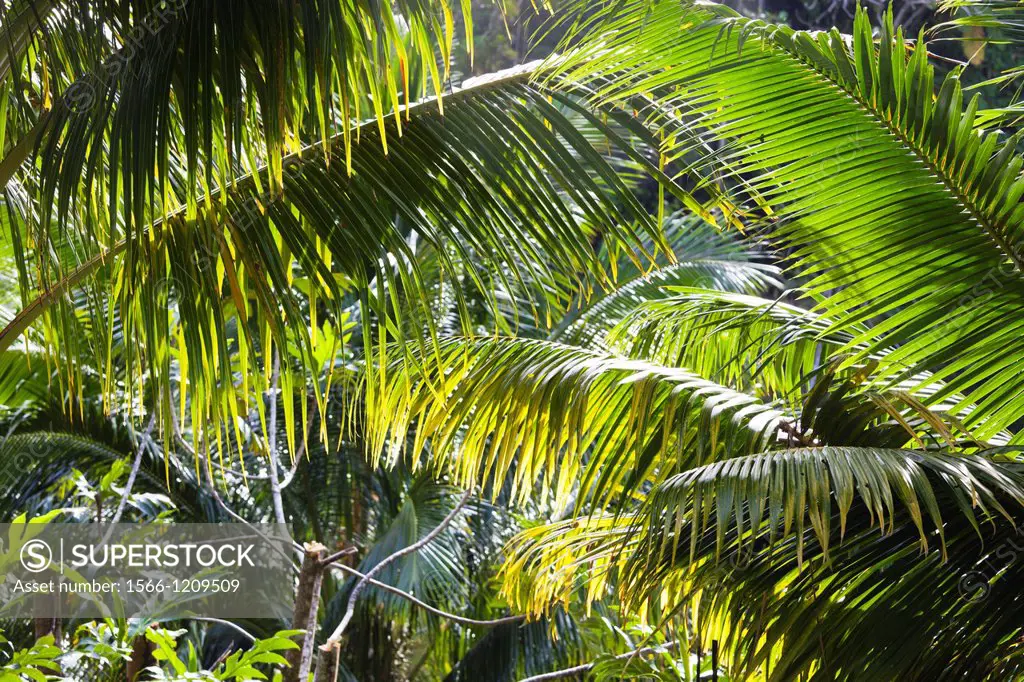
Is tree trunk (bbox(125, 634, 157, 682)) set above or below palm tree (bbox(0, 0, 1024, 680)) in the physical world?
below

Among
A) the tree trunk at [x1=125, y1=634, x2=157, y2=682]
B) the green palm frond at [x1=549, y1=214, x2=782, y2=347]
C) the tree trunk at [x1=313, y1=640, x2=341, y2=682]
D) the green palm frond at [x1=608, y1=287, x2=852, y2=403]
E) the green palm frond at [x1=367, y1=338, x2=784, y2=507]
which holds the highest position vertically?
the green palm frond at [x1=549, y1=214, x2=782, y2=347]

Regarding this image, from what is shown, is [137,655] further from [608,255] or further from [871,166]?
[871,166]

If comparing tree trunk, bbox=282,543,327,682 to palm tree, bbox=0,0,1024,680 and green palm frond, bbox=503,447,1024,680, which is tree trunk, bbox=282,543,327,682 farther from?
green palm frond, bbox=503,447,1024,680

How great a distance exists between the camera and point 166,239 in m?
1.76

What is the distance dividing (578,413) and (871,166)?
1.05 m

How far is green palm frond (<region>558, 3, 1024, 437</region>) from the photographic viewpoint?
7.27 ft

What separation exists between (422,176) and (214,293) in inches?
18.3

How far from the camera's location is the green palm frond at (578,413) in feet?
8.51

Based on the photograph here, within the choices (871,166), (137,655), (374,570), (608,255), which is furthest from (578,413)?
(137,655)

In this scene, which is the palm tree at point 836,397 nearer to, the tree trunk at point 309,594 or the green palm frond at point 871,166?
the green palm frond at point 871,166

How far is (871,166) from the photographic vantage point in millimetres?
2393

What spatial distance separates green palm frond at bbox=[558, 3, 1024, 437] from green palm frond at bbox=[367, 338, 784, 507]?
46cm

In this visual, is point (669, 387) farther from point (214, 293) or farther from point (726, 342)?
point (214, 293)

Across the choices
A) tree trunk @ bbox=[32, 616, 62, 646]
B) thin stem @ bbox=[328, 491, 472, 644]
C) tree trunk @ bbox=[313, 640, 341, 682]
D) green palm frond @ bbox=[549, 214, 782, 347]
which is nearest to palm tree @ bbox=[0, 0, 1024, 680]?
thin stem @ bbox=[328, 491, 472, 644]
